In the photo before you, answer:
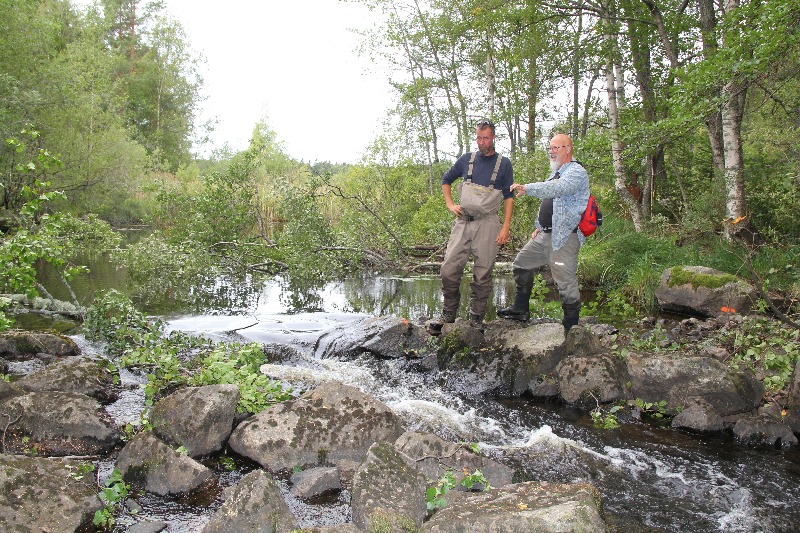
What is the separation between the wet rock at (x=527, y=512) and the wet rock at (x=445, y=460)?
0.55m

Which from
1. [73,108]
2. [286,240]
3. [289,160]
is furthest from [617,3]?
[289,160]

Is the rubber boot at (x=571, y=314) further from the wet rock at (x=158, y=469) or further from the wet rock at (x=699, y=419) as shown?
the wet rock at (x=158, y=469)

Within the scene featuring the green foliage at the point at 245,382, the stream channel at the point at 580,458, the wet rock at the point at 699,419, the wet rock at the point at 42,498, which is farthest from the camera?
the wet rock at the point at 699,419

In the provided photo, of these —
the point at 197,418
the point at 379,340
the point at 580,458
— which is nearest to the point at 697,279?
the point at 379,340

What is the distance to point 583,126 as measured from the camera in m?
17.4

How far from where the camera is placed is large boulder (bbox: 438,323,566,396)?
20.2 ft

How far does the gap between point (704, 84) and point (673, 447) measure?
18.3 ft

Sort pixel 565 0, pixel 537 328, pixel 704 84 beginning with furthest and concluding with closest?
pixel 565 0
pixel 704 84
pixel 537 328

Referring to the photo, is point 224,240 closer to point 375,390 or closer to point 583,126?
point 375,390

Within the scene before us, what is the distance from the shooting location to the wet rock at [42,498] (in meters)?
3.12

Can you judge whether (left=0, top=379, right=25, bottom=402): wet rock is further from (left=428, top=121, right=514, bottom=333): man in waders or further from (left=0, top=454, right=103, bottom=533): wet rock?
(left=428, top=121, right=514, bottom=333): man in waders

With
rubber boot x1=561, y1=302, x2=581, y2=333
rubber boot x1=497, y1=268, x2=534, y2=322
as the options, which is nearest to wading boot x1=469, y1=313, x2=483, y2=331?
rubber boot x1=497, y1=268, x2=534, y2=322

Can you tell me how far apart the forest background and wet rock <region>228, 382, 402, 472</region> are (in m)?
3.15

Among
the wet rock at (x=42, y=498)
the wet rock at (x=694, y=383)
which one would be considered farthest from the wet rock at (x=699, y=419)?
the wet rock at (x=42, y=498)
